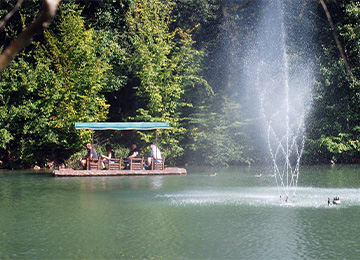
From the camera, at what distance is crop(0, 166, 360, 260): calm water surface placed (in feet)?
30.7

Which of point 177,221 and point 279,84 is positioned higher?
point 279,84

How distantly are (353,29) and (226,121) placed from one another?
945 centimetres

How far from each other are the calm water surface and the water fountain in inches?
456

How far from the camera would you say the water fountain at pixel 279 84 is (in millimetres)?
31953

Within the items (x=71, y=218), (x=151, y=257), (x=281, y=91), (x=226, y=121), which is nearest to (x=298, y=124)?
(x=281, y=91)

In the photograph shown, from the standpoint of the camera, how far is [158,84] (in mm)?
32938

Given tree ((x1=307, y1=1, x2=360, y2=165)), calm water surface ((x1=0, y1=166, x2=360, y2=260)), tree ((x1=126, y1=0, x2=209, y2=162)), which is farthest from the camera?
tree ((x1=126, y1=0, x2=209, y2=162))

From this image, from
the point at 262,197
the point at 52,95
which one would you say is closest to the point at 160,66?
the point at 52,95

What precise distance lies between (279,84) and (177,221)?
21.7m

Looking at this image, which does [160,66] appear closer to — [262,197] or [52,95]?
[52,95]

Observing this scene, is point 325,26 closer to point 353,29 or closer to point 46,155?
point 353,29

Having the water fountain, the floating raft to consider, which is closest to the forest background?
the water fountain

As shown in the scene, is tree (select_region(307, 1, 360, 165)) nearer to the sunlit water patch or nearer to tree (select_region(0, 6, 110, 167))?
tree (select_region(0, 6, 110, 167))

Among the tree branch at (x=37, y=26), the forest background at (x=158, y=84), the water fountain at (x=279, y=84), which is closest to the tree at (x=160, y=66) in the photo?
the forest background at (x=158, y=84)
